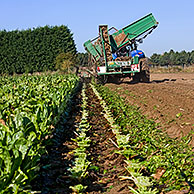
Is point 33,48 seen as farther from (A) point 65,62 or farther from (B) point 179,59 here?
(B) point 179,59

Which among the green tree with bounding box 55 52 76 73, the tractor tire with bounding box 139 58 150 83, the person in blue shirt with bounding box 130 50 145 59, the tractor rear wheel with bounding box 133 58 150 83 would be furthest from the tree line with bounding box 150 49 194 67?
the person in blue shirt with bounding box 130 50 145 59

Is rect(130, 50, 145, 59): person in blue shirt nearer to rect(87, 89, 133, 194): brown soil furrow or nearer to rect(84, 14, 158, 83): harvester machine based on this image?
rect(84, 14, 158, 83): harvester machine

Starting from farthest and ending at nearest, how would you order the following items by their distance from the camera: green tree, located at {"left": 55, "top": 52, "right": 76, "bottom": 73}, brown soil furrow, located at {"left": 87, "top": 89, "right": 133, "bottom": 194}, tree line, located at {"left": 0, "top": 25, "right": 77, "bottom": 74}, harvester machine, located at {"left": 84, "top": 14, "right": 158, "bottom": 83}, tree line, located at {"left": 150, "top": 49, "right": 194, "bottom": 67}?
tree line, located at {"left": 150, "top": 49, "right": 194, "bottom": 67}, tree line, located at {"left": 0, "top": 25, "right": 77, "bottom": 74}, green tree, located at {"left": 55, "top": 52, "right": 76, "bottom": 73}, harvester machine, located at {"left": 84, "top": 14, "right": 158, "bottom": 83}, brown soil furrow, located at {"left": 87, "top": 89, "right": 133, "bottom": 194}

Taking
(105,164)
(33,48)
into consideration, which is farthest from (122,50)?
(33,48)

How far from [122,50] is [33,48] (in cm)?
2046

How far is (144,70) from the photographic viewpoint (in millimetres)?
15078

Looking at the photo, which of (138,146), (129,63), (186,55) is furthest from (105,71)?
(186,55)

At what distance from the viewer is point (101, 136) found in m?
5.79

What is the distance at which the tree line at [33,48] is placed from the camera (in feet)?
107

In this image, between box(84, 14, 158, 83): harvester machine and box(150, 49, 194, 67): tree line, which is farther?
box(150, 49, 194, 67): tree line

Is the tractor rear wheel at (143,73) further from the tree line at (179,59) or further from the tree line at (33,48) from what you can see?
the tree line at (179,59)

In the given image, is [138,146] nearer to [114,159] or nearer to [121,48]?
[114,159]

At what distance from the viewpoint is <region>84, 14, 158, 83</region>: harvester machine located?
546 inches

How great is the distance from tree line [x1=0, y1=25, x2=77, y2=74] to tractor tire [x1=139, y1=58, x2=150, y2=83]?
57.4ft
